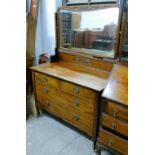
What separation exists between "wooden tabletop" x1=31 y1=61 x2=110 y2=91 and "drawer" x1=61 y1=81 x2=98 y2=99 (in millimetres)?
46

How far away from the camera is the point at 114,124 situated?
1.27m

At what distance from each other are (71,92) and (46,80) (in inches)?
14.6

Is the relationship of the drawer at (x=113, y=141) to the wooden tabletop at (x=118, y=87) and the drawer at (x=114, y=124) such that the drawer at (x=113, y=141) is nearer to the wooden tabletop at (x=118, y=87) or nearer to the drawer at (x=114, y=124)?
the drawer at (x=114, y=124)

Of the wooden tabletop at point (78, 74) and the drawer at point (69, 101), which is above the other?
the wooden tabletop at point (78, 74)

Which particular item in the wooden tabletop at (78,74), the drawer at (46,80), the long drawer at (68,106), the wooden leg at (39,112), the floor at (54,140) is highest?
the wooden tabletop at (78,74)

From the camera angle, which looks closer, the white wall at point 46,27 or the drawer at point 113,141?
the drawer at point 113,141

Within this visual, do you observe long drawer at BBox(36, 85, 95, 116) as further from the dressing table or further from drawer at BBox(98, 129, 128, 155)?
drawer at BBox(98, 129, 128, 155)

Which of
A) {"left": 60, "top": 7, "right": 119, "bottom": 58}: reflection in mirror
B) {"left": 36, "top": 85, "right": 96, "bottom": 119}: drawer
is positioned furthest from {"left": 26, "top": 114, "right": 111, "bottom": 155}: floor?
{"left": 60, "top": 7, "right": 119, "bottom": 58}: reflection in mirror

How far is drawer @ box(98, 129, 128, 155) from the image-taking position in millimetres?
1267

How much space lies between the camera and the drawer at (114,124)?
1220 mm

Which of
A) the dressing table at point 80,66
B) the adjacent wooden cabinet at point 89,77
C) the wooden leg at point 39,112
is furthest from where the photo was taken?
the wooden leg at point 39,112

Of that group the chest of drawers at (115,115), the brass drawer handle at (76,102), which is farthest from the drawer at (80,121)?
the chest of drawers at (115,115)

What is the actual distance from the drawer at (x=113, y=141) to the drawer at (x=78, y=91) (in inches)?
12.3
